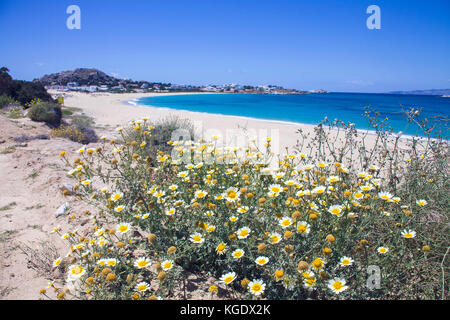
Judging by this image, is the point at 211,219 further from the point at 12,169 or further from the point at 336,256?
the point at 12,169

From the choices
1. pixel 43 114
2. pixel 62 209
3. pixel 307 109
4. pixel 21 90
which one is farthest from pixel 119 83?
pixel 62 209

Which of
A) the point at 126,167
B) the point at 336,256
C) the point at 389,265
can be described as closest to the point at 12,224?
the point at 126,167

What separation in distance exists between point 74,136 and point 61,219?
18.1ft

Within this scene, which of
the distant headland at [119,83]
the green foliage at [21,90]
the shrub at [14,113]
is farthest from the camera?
the distant headland at [119,83]

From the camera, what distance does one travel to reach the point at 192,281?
7.54 feet

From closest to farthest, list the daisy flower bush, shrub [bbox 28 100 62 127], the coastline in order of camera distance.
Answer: the daisy flower bush < shrub [bbox 28 100 62 127] < the coastline

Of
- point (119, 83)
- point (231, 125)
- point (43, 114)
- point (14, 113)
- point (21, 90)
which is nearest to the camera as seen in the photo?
point (43, 114)

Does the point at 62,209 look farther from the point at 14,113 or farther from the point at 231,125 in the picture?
the point at 231,125

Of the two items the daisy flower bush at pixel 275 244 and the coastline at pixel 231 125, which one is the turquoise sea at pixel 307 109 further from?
the coastline at pixel 231 125

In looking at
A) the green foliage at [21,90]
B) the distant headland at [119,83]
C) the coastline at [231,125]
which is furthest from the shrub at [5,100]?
the distant headland at [119,83]

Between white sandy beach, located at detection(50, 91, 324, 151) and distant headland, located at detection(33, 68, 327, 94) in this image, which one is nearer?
white sandy beach, located at detection(50, 91, 324, 151)

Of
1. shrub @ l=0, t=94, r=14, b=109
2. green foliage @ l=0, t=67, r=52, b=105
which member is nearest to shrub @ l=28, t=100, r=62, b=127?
shrub @ l=0, t=94, r=14, b=109

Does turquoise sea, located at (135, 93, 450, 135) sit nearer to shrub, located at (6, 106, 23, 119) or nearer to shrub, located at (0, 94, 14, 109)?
shrub, located at (6, 106, 23, 119)

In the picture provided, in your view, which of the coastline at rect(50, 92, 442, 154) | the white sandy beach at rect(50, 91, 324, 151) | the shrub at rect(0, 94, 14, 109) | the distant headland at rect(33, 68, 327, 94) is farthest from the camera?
the distant headland at rect(33, 68, 327, 94)
